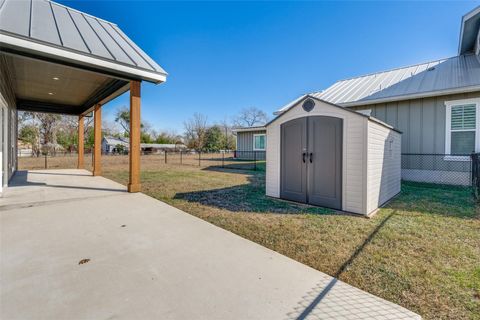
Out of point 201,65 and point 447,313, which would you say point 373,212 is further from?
point 201,65

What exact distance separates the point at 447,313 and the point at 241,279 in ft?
5.18

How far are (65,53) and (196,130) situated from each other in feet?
134

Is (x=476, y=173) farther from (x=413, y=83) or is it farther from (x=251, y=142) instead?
(x=251, y=142)

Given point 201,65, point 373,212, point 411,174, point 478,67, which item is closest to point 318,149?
point 373,212

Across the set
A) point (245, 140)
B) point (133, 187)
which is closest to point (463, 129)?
point (133, 187)

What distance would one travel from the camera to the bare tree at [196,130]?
135ft

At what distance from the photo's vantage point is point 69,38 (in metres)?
4.93

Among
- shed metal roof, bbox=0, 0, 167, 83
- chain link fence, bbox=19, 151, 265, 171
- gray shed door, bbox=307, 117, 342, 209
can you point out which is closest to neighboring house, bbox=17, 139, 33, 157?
chain link fence, bbox=19, 151, 265, 171

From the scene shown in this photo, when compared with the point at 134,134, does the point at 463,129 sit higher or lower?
higher

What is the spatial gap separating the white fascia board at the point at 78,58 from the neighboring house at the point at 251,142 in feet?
40.4

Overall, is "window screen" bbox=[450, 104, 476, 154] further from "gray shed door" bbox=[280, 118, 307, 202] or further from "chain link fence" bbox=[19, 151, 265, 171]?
"chain link fence" bbox=[19, 151, 265, 171]

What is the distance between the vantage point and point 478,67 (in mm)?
8023

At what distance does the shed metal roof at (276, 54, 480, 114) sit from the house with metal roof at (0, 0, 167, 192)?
5.81m

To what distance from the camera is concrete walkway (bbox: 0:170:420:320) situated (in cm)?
168
